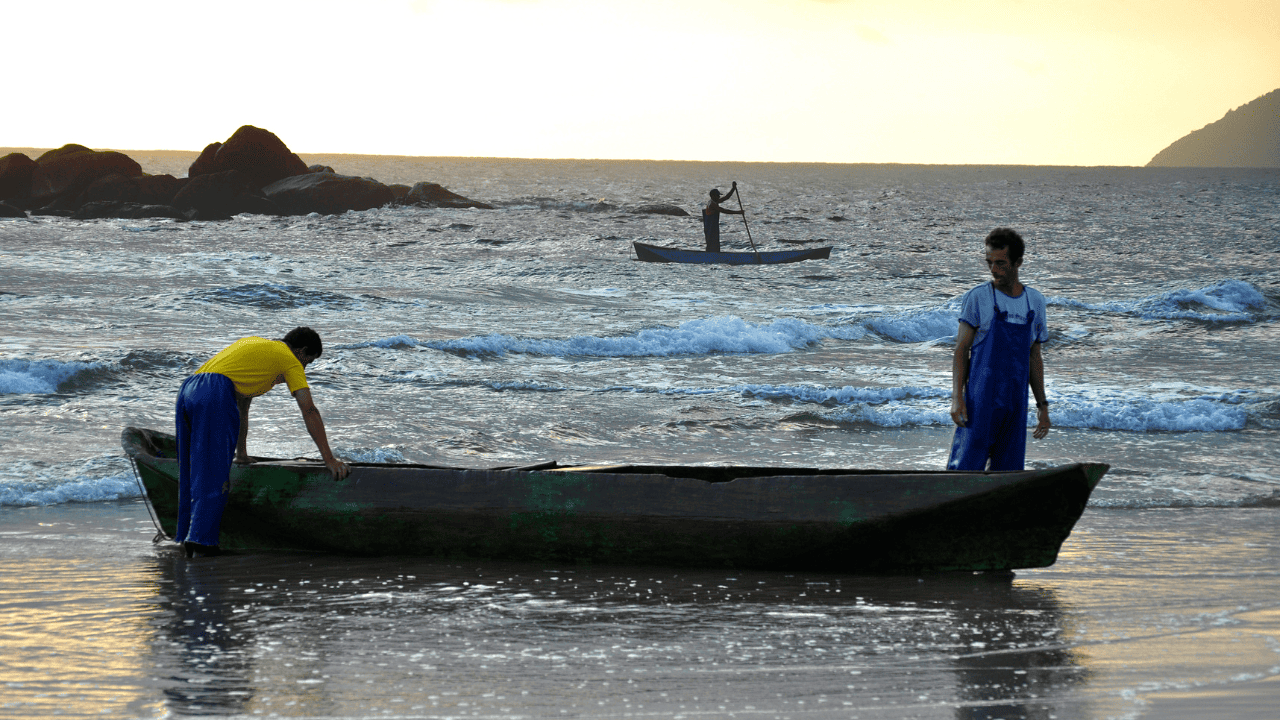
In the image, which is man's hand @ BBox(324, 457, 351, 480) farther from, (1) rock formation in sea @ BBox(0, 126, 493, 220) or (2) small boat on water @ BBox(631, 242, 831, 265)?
(1) rock formation in sea @ BBox(0, 126, 493, 220)

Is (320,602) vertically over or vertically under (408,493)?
under

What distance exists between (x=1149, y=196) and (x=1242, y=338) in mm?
65962

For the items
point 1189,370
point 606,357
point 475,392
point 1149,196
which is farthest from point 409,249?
point 1149,196

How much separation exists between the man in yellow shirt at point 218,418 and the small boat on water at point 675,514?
153mm

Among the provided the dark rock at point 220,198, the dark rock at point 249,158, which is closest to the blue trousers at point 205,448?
the dark rock at point 220,198

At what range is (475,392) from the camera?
11148 millimetres

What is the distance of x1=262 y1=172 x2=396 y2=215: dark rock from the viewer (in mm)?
43594

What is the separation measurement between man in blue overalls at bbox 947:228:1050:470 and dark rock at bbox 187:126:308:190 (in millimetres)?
43717

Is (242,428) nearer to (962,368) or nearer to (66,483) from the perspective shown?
(66,483)

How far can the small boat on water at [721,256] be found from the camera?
25.7m

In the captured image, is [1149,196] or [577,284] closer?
[577,284]

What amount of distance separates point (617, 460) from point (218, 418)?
3.49 meters

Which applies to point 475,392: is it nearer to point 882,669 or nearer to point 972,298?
point 972,298

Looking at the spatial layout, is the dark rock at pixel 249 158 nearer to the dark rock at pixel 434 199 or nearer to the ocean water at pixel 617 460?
the dark rock at pixel 434 199
